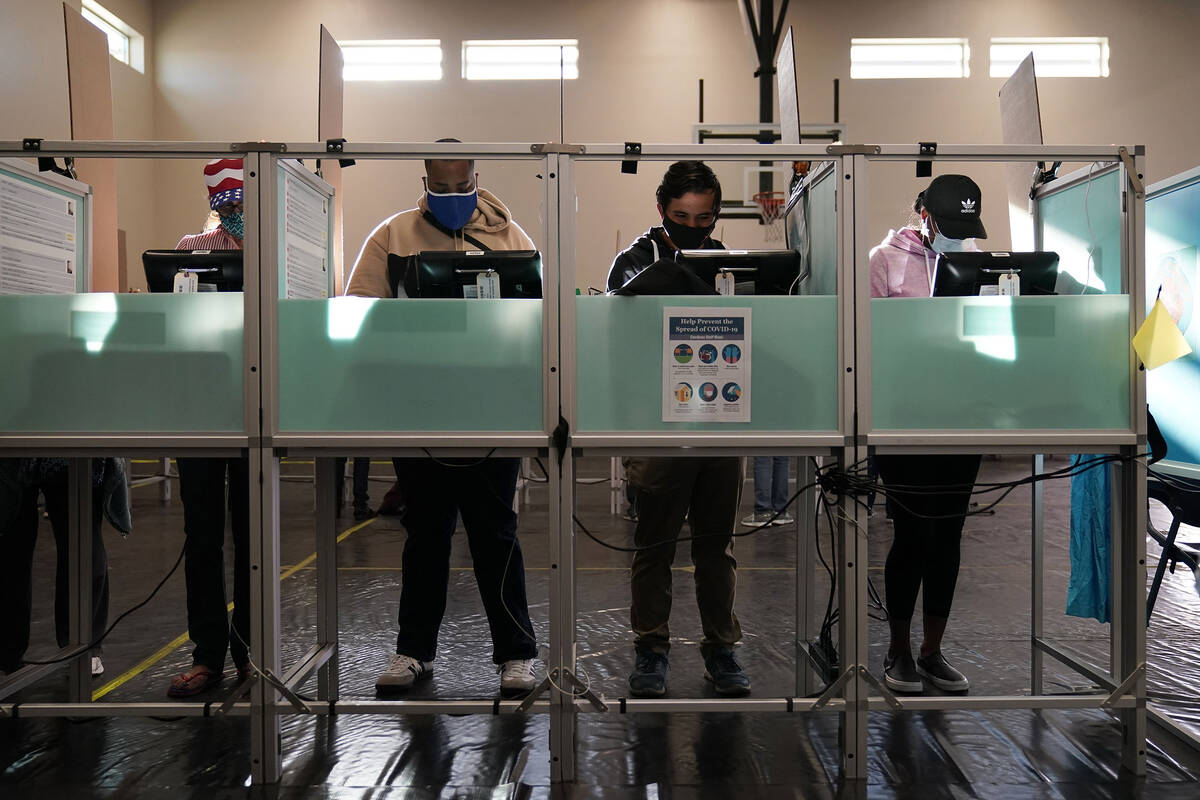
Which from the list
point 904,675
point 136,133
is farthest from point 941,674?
point 136,133

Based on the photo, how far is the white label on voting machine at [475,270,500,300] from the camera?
1991 millimetres

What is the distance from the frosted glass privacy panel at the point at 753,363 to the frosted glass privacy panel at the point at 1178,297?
3.83ft

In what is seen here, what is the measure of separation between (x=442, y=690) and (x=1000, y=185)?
7.95 metres

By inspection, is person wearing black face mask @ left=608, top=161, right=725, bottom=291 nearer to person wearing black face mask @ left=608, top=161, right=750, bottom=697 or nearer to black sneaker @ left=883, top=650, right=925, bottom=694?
person wearing black face mask @ left=608, top=161, right=750, bottom=697

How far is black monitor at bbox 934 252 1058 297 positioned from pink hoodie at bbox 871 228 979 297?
0.93 ft

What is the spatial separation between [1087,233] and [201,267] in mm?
2230

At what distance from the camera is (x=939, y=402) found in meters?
1.92

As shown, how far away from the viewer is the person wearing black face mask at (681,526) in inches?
90.6

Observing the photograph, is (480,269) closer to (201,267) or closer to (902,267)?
(201,267)

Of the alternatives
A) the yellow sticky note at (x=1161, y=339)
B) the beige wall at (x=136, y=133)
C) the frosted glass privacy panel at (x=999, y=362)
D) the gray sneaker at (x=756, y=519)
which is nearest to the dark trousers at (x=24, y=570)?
the frosted glass privacy panel at (x=999, y=362)

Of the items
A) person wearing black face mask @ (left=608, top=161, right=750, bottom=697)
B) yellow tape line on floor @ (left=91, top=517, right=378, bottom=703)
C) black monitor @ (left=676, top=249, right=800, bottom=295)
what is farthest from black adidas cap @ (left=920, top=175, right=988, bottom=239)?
yellow tape line on floor @ (left=91, top=517, right=378, bottom=703)

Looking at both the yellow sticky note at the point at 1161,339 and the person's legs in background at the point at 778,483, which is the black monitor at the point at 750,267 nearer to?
the yellow sticky note at the point at 1161,339

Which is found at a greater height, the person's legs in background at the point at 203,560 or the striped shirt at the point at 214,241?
the striped shirt at the point at 214,241

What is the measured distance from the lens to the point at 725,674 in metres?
2.33
